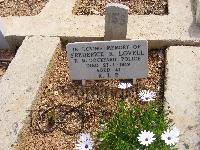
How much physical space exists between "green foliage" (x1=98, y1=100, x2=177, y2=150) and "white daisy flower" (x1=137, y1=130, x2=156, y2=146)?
0.19 feet

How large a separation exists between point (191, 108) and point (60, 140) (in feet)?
3.50

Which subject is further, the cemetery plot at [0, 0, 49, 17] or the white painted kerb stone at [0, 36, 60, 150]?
the cemetery plot at [0, 0, 49, 17]

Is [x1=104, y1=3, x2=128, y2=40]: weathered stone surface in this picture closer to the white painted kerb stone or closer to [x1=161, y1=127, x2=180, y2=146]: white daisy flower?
the white painted kerb stone

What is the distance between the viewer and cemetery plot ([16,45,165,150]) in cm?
326

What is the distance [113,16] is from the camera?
3.94 m

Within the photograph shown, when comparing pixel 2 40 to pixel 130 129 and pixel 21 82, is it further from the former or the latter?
pixel 130 129

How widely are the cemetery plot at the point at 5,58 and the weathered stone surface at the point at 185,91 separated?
5.26 ft

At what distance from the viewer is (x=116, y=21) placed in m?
3.97

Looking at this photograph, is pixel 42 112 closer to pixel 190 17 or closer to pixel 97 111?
pixel 97 111

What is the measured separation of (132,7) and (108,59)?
5.45ft

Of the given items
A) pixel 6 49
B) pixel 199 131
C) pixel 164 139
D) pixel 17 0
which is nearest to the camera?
pixel 164 139

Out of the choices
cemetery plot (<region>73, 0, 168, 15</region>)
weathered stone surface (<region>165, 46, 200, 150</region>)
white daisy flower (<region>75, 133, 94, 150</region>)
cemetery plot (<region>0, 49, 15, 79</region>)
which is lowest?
cemetery plot (<region>0, 49, 15, 79</region>)

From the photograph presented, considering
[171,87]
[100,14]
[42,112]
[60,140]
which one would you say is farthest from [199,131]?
[100,14]

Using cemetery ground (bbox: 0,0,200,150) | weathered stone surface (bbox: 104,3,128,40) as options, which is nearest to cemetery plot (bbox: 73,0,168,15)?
cemetery ground (bbox: 0,0,200,150)
